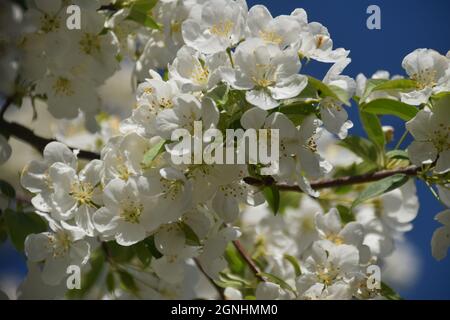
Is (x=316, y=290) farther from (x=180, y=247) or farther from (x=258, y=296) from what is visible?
(x=180, y=247)

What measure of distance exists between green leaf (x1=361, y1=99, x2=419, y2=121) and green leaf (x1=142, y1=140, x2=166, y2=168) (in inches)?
23.1

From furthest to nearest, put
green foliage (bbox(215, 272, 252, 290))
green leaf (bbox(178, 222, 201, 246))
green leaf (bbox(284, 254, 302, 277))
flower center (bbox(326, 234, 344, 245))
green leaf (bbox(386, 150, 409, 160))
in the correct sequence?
green leaf (bbox(284, 254, 302, 277)) → green foliage (bbox(215, 272, 252, 290)) → flower center (bbox(326, 234, 344, 245)) → green leaf (bbox(386, 150, 409, 160)) → green leaf (bbox(178, 222, 201, 246))

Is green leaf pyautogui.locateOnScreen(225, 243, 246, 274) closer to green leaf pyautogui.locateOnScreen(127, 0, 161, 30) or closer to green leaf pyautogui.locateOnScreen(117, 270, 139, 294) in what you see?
green leaf pyautogui.locateOnScreen(117, 270, 139, 294)

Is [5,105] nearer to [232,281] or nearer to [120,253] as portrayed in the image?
[120,253]

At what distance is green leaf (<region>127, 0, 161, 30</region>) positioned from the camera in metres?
2.30

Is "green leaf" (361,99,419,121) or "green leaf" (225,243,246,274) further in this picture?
"green leaf" (225,243,246,274)

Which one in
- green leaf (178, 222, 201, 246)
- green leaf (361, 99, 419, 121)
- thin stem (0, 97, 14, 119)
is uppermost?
green leaf (361, 99, 419, 121)

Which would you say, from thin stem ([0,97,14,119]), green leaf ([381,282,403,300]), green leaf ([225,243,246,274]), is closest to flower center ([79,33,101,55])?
thin stem ([0,97,14,119])

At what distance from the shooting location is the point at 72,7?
2139 millimetres

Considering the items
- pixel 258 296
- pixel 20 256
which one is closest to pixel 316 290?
pixel 258 296

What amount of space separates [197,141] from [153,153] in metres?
0.11

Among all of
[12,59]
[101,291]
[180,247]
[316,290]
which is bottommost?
[101,291]

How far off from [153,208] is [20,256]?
0.56m

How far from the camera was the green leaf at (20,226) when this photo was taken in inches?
79.7
